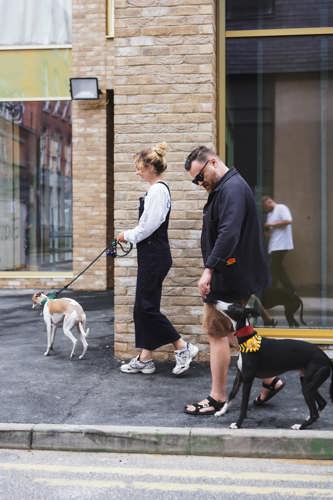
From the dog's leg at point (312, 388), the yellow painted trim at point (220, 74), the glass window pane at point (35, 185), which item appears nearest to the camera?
the dog's leg at point (312, 388)

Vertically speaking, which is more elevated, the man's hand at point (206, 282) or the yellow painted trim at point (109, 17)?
the yellow painted trim at point (109, 17)

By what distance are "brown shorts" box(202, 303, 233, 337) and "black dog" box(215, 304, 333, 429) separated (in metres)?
0.35

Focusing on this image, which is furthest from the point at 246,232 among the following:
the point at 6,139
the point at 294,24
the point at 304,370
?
the point at 6,139

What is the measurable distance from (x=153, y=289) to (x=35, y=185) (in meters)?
8.47

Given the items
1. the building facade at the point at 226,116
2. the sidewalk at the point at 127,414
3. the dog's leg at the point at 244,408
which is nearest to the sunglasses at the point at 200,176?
the dog's leg at the point at 244,408

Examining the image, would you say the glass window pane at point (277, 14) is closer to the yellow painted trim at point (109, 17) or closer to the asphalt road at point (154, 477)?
the asphalt road at point (154, 477)

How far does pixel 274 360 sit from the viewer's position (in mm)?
5039

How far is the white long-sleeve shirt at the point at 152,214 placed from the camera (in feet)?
20.5

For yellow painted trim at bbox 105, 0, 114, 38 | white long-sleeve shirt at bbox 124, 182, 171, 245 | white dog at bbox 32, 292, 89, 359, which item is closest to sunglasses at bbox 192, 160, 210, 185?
white long-sleeve shirt at bbox 124, 182, 171, 245

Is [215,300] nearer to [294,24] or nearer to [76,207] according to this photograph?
[294,24]

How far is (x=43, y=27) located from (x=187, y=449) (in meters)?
11.1

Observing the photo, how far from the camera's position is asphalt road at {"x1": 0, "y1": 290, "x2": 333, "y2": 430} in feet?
17.2

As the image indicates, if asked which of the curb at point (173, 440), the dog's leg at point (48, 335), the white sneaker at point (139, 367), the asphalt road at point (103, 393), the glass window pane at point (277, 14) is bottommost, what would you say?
the curb at point (173, 440)

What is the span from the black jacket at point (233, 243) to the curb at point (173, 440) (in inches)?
41.3
